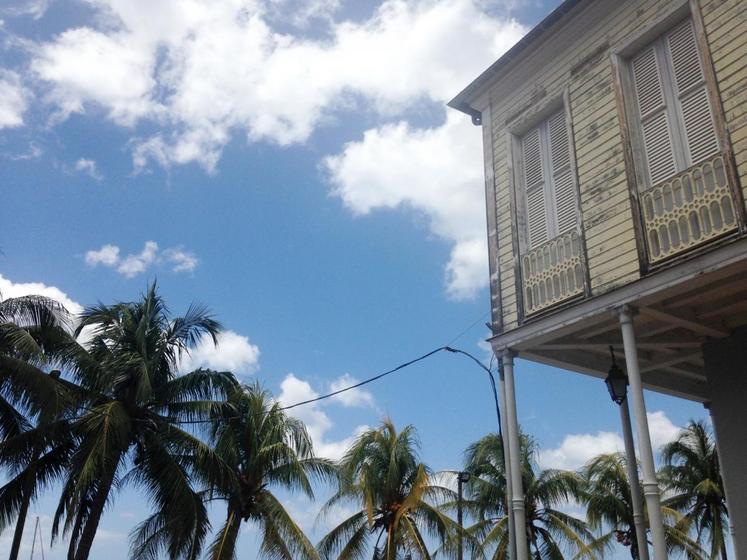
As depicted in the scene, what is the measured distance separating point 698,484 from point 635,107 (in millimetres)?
23823

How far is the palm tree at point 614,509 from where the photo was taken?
86.3 feet

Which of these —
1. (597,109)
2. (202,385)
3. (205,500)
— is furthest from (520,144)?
(205,500)

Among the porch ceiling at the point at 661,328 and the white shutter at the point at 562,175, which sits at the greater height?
the white shutter at the point at 562,175

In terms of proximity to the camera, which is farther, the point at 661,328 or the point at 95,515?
the point at 95,515

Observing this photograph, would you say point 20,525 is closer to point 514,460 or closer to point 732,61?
point 514,460

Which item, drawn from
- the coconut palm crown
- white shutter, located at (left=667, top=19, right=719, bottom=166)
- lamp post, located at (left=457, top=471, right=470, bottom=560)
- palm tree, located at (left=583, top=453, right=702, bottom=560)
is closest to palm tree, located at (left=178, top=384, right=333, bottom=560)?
the coconut palm crown

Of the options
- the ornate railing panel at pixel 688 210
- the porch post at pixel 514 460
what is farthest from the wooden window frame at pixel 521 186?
the ornate railing panel at pixel 688 210

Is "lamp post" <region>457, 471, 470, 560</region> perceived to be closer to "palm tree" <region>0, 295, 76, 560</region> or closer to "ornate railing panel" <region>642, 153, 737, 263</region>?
"palm tree" <region>0, 295, 76, 560</region>

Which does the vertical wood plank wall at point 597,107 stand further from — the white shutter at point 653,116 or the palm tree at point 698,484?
the palm tree at point 698,484

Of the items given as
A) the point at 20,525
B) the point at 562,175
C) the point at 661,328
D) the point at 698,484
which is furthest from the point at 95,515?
the point at 698,484

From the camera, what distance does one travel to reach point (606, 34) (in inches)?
421

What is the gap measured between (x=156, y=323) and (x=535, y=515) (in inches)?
580

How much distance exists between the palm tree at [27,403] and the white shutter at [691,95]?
13540 millimetres

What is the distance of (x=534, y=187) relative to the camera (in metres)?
11.6
